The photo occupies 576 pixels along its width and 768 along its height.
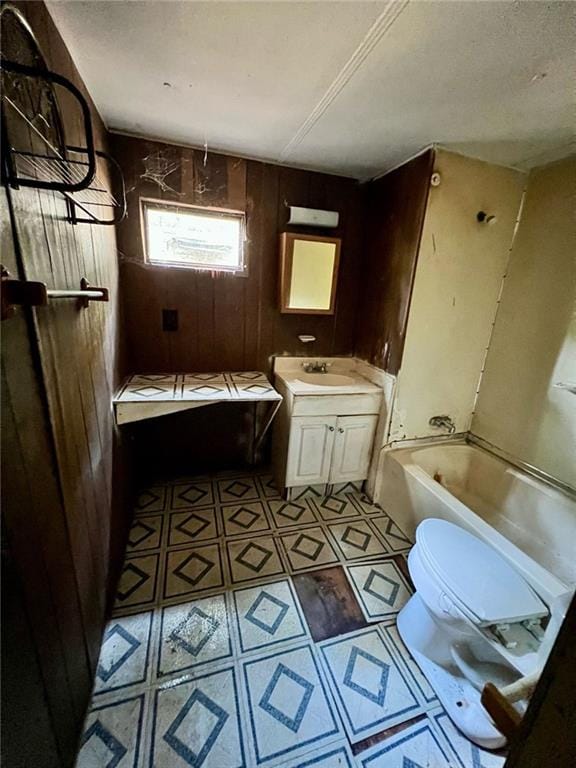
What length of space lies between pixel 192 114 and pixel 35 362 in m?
1.40

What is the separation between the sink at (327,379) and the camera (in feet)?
7.07

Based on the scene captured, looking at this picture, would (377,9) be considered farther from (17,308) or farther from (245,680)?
(245,680)

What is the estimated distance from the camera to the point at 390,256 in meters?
1.93

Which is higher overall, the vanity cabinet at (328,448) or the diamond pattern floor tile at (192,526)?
the vanity cabinet at (328,448)

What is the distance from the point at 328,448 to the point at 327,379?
51 centimetres

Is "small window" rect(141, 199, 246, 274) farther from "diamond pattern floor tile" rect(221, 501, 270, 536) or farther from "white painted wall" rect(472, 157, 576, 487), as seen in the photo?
"white painted wall" rect(472, 157, 576, 487)

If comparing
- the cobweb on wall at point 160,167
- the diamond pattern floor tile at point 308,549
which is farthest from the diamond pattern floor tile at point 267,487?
the cobweb on wall at point 160,167

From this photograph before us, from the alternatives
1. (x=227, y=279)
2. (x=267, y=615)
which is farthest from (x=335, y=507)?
(x=227, y=279)

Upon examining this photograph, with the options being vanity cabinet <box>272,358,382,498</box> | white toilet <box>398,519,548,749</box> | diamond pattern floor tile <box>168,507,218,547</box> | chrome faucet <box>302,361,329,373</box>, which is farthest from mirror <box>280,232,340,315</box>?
white toilet <box>398,519,548,749</box>

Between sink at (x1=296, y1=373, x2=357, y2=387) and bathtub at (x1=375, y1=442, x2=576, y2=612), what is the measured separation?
55 centimetres

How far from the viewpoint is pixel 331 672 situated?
3.72 ft

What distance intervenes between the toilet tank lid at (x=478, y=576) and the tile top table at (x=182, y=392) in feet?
3.39

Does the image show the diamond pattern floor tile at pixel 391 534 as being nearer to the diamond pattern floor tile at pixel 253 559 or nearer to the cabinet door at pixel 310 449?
the cabinet door at pixel 310 449

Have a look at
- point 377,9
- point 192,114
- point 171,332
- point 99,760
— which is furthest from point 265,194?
point 99,760
